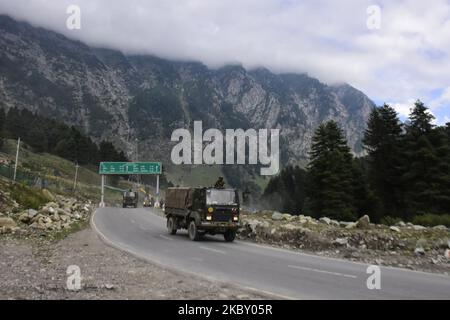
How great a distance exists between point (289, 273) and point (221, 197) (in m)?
10.2

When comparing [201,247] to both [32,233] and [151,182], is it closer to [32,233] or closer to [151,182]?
[32,233]

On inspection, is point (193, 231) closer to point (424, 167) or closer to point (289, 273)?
point (289, 273)

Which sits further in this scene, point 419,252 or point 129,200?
point 129,200

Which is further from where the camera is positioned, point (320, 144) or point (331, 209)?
point (320, 144)

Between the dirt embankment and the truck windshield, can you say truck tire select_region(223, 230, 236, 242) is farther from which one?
the dirt embankment

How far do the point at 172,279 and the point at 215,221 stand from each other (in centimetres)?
1084

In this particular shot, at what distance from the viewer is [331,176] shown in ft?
169

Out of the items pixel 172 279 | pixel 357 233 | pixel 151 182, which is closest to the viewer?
pixel 172 279

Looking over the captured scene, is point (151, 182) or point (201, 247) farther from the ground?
point (151, 182)

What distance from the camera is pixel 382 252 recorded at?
18281 mm

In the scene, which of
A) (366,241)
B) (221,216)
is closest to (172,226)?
(221,216)

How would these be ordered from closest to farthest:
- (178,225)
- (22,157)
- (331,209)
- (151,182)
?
1. (178,225)
2. (331,209)
3. (22,157)
4. (151,182)

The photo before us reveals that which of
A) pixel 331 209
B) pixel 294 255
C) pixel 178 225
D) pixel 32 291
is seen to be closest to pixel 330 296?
pixel 32 291

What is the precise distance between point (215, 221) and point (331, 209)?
32.0 metres
